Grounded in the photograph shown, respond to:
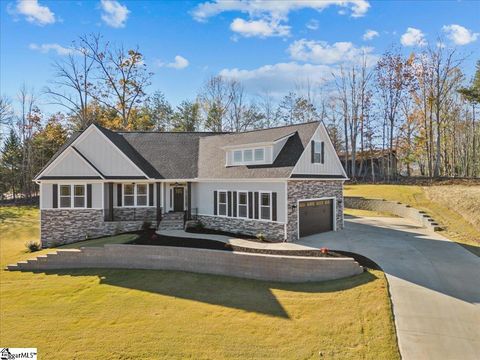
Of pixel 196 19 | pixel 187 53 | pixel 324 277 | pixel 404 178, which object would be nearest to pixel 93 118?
pixel 187 53

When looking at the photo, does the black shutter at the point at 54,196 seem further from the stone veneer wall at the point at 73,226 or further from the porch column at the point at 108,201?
the porch column at the point at 108,201

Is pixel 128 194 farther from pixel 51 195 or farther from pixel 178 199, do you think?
pixel 51 195

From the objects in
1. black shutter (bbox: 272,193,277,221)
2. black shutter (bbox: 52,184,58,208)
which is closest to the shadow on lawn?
black shutter (bbox: 272,193,277,221)

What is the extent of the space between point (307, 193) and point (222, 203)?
5131 mm

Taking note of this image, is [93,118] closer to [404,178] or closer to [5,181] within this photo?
[5,181]

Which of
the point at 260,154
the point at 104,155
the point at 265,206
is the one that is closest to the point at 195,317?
the point at 265,206

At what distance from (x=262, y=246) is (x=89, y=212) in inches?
430

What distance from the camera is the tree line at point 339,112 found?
33406 mm

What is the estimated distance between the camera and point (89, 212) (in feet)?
57.1

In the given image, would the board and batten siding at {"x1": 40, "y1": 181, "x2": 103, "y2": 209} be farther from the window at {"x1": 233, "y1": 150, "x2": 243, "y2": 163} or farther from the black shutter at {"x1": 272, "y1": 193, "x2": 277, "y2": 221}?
the black shutter at {"x1": 272, "y1": 193, "x2": 277, "y2": 221}

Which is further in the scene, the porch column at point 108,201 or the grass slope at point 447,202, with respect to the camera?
the porch column at point 108,201

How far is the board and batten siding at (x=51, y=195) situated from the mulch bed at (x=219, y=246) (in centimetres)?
342

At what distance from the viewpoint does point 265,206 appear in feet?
51.2

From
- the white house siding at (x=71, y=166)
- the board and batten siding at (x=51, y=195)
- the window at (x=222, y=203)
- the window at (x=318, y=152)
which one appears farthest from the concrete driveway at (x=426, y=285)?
the white house siding at (x=71, y=166)
